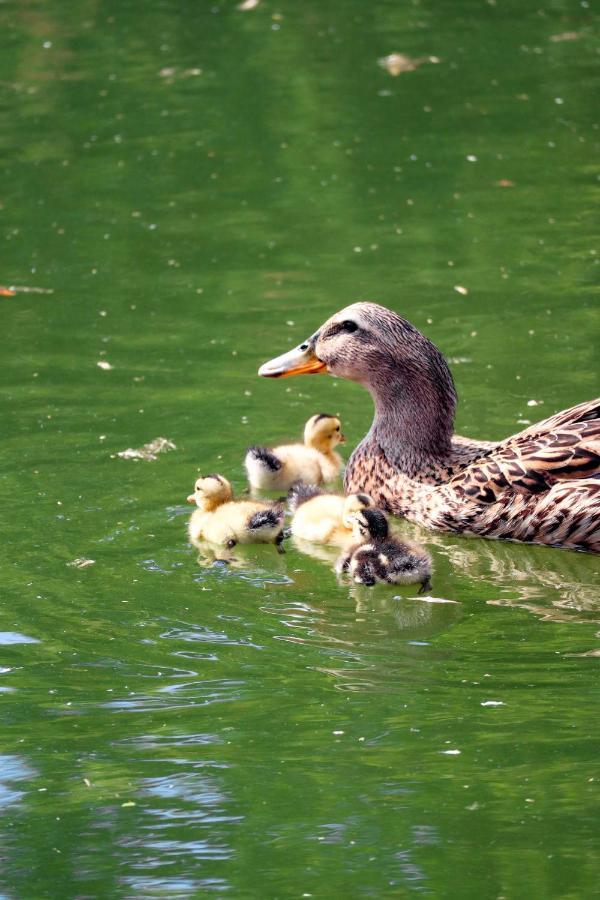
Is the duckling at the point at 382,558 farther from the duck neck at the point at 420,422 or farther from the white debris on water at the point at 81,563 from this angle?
the duck neck at the point at 420,422

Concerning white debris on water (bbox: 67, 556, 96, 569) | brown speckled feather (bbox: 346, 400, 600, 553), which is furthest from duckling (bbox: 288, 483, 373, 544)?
white debris on water (bbox: 67, 556, 96, 569)

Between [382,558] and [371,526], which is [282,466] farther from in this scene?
[382,558]

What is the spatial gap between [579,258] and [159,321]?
2788 millimetres

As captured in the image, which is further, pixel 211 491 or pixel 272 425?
pixel 272 425

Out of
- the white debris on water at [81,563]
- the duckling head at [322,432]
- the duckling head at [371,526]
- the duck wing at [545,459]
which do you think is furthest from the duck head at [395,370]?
the white debris on water at [81,563]

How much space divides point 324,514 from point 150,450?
1.33m

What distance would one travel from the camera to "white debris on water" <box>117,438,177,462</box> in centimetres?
866

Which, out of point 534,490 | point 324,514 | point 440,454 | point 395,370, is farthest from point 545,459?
point 395,370

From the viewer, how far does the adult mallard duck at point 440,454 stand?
7.55 meters

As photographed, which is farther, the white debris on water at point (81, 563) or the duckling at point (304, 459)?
the duckling at point (304, 459)

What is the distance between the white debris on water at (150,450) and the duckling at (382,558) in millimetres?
1766

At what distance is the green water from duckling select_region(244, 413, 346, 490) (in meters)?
0.29

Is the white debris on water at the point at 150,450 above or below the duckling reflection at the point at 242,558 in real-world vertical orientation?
below

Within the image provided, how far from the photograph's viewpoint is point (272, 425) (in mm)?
9078
